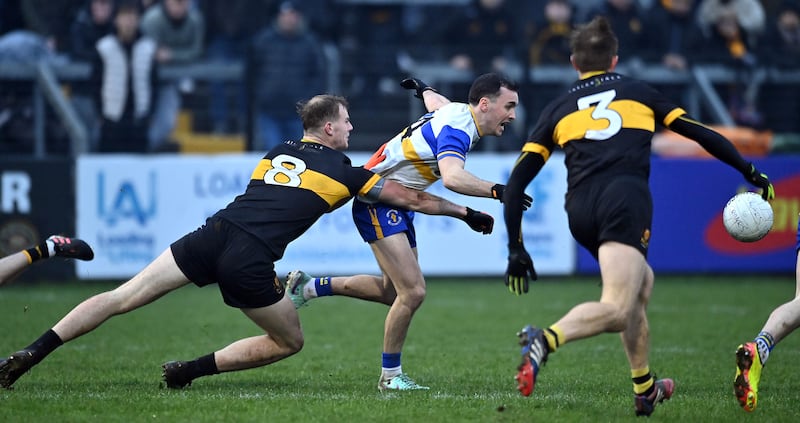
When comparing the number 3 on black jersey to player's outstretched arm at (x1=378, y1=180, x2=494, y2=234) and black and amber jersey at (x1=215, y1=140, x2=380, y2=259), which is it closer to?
player's outstretched arm at (x1=378, y1=180, x2=494, y2=234)

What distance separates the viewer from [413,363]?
8.87m

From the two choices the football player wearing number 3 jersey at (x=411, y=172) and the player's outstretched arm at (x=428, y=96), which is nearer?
the football player wearing number 3 jersey at (x=411, y=172)

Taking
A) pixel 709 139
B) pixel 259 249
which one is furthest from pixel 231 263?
pixel 709 139

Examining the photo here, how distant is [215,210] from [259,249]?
302 inches

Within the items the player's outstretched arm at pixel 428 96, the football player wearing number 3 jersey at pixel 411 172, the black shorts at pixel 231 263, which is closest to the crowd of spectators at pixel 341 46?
the player's outstretched arm at pixel 428 96

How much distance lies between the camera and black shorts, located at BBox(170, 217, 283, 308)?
22.8ft

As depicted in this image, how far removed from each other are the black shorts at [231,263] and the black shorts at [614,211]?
6.56 ft

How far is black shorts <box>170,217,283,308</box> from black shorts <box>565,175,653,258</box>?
200cm

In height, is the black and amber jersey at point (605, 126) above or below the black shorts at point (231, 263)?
above

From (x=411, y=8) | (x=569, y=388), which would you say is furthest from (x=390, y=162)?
(x=411, y=8)

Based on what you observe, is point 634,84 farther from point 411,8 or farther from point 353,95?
point 411,8

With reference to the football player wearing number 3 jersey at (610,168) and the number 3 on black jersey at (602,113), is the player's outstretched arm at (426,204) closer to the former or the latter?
the football player wearing number 3 jersey at (610,168)

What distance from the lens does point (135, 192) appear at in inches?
573

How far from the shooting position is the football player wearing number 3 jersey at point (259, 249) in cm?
700
